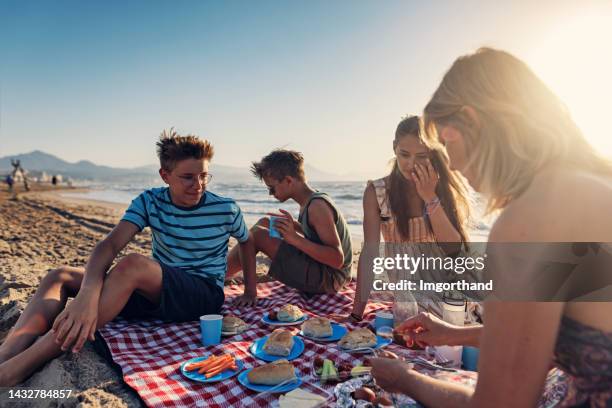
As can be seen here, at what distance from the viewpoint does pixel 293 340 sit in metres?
2.86

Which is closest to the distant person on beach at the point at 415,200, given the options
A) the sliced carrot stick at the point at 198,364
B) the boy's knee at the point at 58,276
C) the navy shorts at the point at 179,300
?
the navy shorts at the point at 179,300

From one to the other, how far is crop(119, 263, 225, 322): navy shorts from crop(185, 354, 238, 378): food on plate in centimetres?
78

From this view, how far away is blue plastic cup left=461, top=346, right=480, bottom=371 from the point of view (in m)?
2.33

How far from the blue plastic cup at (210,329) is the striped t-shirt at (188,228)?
660 mm

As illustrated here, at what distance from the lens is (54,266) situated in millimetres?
5578

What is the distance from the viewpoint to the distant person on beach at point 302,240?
393 centimetres

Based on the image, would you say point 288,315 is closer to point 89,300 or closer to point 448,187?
point 89,300

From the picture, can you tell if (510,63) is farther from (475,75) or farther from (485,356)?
(485,356)

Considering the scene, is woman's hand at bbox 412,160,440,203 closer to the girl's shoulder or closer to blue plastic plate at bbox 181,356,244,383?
blue plastic plate at bbox 181,356,244,383

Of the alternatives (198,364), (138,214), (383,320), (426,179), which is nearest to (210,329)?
(198,364)

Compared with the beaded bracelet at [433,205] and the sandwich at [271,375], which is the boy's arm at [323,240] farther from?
the sandwich at [271,375]

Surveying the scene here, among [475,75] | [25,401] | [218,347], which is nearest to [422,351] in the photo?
[218,347]

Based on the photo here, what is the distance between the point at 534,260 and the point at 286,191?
127 inches

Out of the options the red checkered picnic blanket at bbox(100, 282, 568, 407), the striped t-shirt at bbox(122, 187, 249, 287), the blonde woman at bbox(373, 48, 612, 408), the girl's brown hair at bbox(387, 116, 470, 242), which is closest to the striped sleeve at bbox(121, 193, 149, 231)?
the striped t-shirt at bbox(122, 187, 249, 287)
